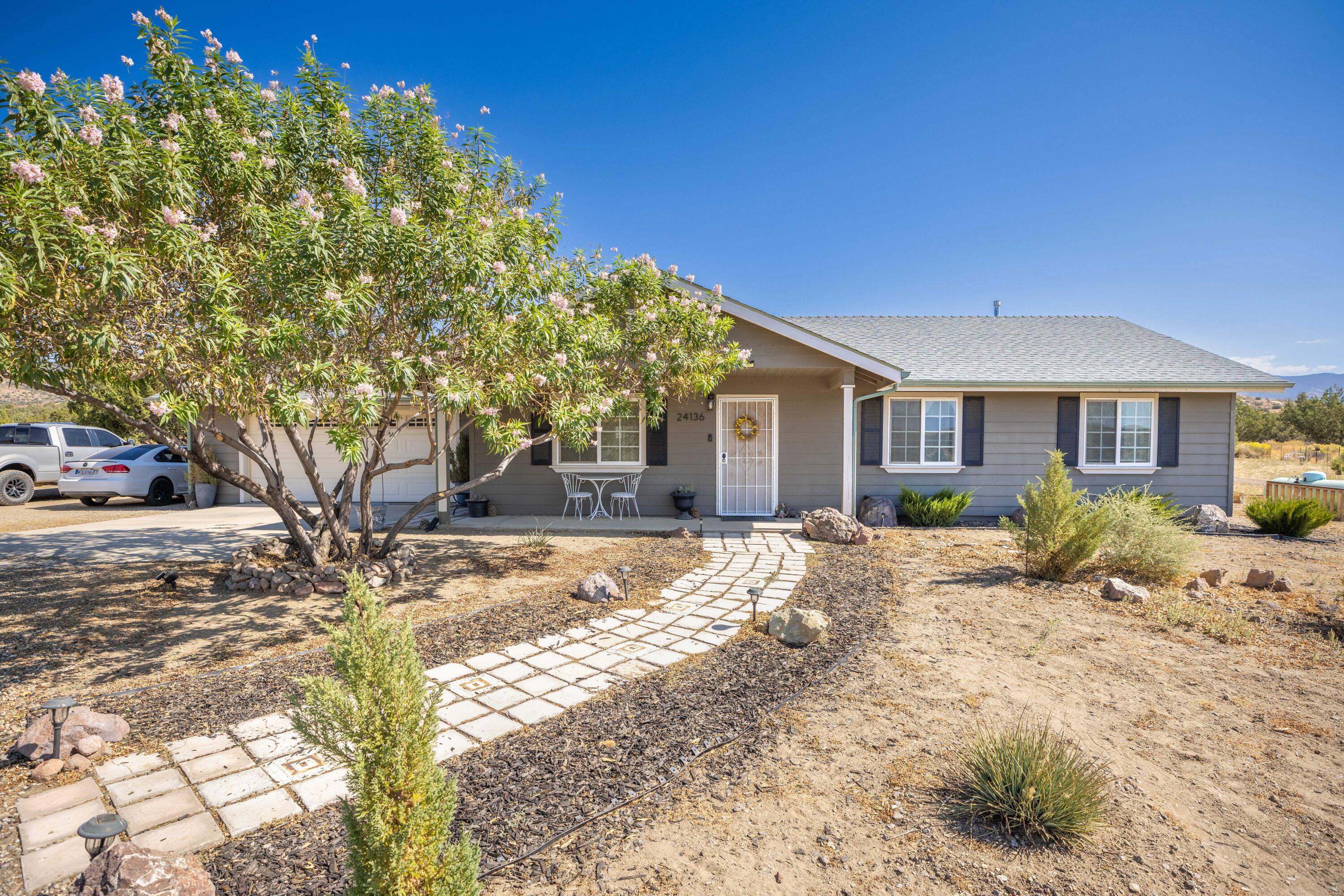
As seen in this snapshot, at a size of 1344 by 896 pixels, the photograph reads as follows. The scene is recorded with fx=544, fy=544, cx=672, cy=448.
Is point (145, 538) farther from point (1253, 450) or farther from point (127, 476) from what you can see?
point (1253, 450)

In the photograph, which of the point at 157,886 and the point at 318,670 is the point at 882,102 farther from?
the point at 157,886

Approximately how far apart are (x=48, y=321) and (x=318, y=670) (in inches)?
99.2

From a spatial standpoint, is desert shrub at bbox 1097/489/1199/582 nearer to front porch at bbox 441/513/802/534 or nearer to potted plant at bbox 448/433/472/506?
front porch at bbox 441/513/802/534

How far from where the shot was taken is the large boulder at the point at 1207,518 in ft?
27.8

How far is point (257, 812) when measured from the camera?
203cm

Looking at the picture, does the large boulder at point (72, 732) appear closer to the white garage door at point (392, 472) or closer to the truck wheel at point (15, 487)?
the white garage door at point (392, 472)

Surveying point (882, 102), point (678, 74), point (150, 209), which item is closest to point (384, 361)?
point (150, 209)

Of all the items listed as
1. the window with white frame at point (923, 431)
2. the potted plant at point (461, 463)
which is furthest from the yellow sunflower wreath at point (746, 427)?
the potted plant at point (461, 463)

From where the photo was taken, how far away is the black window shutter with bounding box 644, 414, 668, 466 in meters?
8.99

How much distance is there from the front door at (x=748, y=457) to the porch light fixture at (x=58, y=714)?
7.59m

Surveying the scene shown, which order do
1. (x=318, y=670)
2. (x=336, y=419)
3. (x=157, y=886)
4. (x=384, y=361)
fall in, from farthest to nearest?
(x=384, y=361), (x=336, y=419), (x=318, y=670), (x=157, y=886)

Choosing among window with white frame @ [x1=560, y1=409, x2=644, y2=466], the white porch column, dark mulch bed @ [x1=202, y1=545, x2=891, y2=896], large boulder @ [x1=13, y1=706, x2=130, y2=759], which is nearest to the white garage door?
window with white frame @ [x1=560, y1=409, x2=644, y2=466]

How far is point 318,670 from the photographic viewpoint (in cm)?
331

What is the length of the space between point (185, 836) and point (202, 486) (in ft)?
38.7
